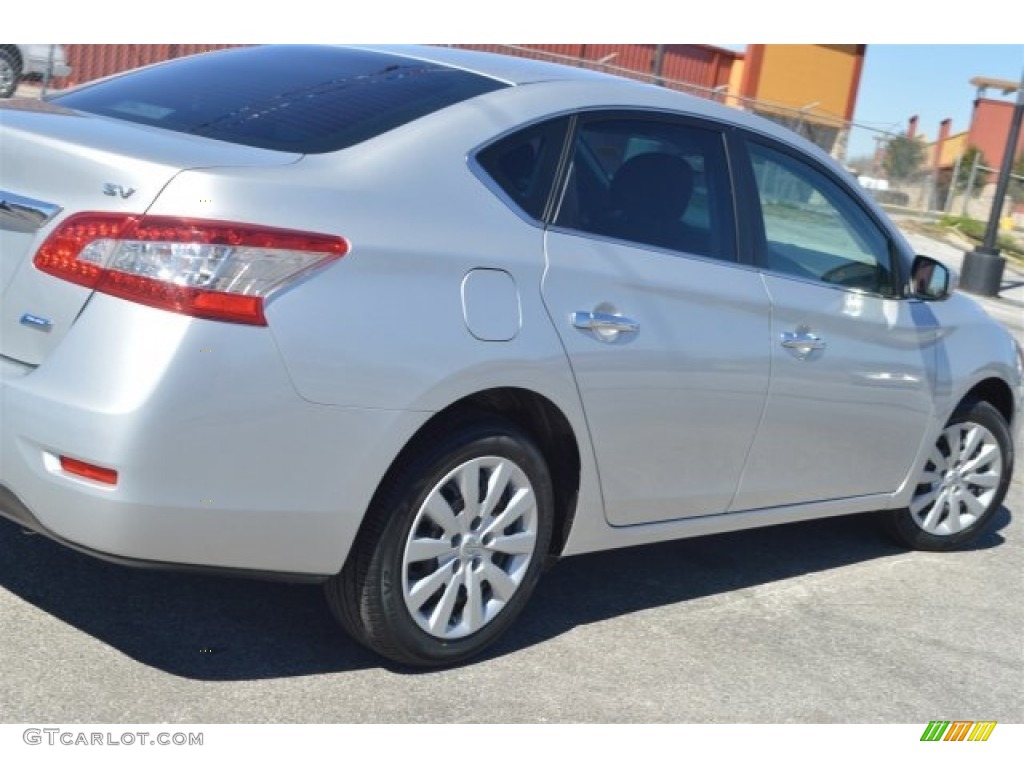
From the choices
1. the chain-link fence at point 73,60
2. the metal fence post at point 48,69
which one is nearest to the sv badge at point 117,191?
the chain-link fence at point 73,60

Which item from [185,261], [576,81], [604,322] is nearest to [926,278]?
[576,81]

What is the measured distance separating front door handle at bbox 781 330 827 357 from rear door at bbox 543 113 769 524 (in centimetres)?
12

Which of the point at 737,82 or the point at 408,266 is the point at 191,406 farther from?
the point at 737,82

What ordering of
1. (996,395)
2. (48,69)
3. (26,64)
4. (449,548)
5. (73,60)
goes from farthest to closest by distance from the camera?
(73,60)
(26,64)
(48,69)
(996,395)
(449,548)

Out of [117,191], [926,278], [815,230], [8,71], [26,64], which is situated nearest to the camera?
[117,191]

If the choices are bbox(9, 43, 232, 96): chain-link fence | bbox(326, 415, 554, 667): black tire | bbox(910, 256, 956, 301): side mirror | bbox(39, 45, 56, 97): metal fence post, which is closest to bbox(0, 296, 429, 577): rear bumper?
bbox(326, 415, 554, 667): black tire

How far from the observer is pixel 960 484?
19.3ft

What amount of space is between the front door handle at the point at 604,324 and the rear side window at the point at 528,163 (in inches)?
12.3

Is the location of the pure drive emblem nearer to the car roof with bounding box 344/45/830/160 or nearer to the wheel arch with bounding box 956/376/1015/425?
the car roof with bounding box 344/45/830/160

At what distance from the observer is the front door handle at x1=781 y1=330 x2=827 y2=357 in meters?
4.66

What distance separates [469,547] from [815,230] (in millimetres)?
2024

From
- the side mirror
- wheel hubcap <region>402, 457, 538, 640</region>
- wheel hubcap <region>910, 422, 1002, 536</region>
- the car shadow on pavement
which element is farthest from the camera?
wheel hubcap <region>910, 422, 1002, 536</region>

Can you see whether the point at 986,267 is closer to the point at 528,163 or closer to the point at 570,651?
the point at 570,651
